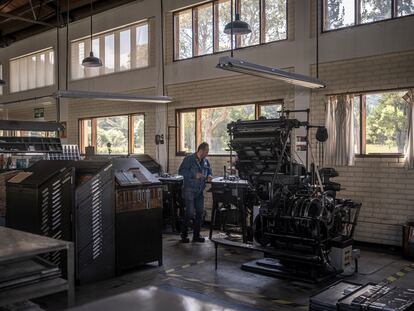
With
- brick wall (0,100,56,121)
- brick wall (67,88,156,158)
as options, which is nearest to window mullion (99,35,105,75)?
brick wall (67,88,156,158)

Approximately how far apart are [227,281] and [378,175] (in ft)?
10.8

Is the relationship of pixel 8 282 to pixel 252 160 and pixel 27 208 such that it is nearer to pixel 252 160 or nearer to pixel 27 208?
pixel 27 208

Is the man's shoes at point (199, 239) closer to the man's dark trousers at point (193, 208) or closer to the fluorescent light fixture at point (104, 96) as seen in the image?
the man's dark trousers at point (193, 208)

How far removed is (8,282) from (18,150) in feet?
18.6

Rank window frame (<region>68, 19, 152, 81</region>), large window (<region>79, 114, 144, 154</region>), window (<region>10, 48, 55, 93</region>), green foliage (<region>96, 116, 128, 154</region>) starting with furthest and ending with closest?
window (<region>10, 48, 55, 93</region>)
green foliage (<region>96, 116, 128, 154</region>)
large window (<region>79, 114, 144, 154</region>)
window frame (<region>68, 19, 152, 81</region>)

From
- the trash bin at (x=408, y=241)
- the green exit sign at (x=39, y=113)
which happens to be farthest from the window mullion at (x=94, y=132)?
the trash bin at (x=408, y=241)

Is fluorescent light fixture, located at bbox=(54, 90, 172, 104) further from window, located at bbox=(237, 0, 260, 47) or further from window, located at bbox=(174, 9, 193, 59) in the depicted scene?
window, located at bbox=(237, 0, 260, 47)

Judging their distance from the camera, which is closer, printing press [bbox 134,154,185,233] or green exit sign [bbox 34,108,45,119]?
printing press [bbox 134,154,185,233]

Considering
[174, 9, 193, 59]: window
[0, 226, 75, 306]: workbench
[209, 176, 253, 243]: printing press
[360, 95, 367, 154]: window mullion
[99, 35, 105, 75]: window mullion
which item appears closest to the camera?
[0, 226, 75, 306]: workbench

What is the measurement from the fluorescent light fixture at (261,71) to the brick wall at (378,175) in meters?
0.51

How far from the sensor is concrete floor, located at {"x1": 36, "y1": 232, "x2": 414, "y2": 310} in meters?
4.69

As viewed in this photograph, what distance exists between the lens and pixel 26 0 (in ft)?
39.5

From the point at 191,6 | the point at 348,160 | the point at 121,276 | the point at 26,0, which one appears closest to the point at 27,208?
the point at 121,276

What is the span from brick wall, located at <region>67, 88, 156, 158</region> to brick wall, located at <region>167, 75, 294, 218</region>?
2.01 ft
